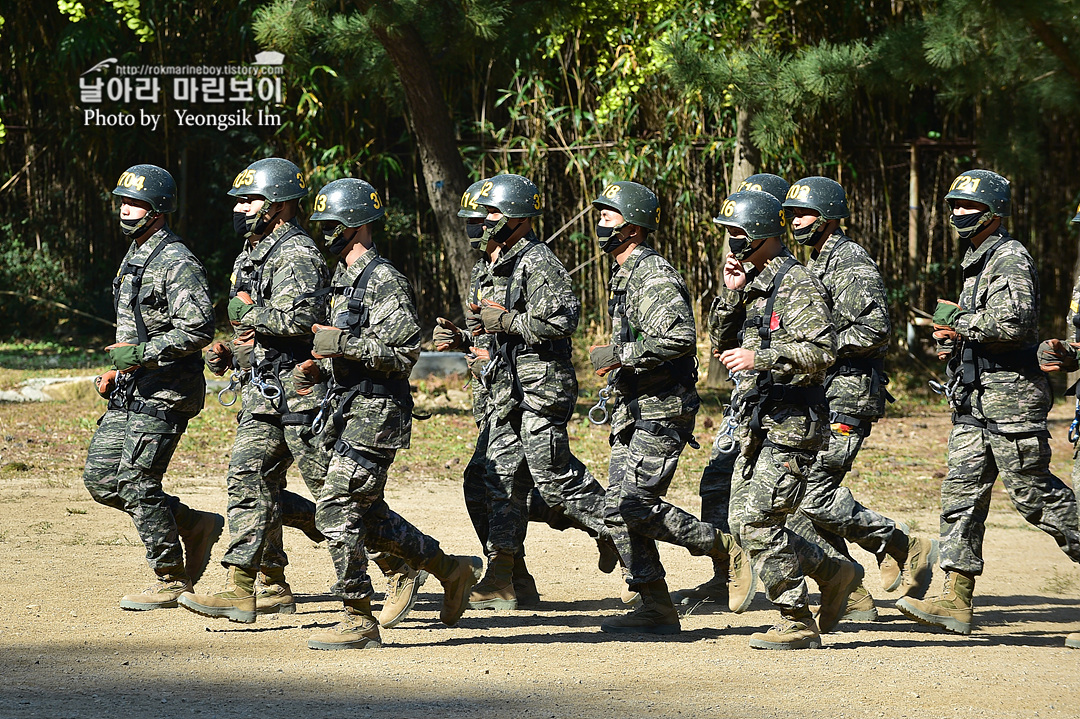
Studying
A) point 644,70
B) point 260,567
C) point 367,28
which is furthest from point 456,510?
point 644,70

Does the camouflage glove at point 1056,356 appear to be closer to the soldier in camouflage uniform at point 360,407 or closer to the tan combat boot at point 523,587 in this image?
the tan combat boot at point 523,587

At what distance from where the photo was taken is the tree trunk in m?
12.0

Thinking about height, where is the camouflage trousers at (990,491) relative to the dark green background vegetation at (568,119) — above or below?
below

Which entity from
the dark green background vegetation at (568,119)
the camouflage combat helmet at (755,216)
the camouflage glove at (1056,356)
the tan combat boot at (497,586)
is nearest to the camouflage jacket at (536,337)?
the tan combat boot at (497,586)

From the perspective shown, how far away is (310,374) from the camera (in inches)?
218

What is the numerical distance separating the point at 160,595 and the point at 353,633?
4.10 ft

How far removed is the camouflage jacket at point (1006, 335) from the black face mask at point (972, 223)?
0.28 ft

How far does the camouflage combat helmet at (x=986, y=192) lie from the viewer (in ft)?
19.9

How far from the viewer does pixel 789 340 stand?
5.27m

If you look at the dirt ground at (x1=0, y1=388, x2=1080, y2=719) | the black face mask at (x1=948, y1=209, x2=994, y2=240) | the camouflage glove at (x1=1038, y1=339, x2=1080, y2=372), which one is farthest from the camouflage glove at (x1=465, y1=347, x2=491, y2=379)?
the camouflage glove at (x1=1038, y1=339, x2=1080, y2=372)

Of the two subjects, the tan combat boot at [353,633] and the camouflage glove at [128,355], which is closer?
the tan combat boot at [353,633]

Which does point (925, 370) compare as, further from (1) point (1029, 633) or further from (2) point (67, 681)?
(2) point (67, 681)

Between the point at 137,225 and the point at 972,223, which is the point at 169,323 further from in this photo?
the point at 972,223

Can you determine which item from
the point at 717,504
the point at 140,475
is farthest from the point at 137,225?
the point at 717,504
